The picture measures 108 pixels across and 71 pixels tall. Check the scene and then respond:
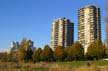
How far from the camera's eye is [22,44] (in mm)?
76125

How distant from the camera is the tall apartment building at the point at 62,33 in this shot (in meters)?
152

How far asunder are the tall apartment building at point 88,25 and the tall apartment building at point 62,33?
7857mm

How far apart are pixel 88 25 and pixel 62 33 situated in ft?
61.3

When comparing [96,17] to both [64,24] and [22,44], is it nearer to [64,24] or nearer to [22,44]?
[64,24]

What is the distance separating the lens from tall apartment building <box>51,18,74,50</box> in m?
152

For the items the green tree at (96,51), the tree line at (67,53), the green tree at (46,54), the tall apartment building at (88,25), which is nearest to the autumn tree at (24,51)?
the tree line at (67,53)

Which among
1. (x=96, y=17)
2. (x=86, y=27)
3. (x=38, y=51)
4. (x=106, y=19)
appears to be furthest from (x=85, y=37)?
(x=106, y=19)

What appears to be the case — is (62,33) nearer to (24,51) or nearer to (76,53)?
(24,51)

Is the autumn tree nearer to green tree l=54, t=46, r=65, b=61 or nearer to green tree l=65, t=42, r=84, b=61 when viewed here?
green tree l=54, t=46, r=65, b=61

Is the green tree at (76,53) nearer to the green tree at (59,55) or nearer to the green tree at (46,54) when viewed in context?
the green tree at (59,55)

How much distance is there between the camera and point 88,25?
479 feet

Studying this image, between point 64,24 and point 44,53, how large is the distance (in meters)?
84.4

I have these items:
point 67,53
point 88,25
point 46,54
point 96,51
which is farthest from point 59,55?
point 88,25

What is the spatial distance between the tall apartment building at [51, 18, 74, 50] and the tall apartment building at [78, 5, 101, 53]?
309 inches
